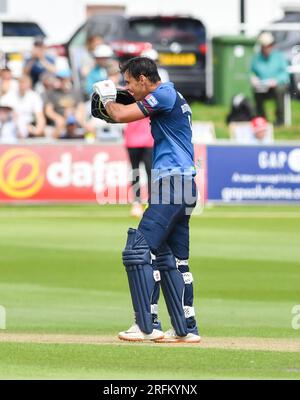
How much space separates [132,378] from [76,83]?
63.7 feet

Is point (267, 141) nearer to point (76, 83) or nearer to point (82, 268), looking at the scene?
point (76, 83)

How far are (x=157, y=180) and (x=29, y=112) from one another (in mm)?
14825

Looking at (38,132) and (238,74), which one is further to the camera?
(238,74)

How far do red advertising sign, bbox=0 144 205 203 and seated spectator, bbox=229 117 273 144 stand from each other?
1.72 metres

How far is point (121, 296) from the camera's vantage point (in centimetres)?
1319

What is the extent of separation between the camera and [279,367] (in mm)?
9008

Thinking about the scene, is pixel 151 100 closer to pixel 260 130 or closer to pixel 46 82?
pixel 260 130

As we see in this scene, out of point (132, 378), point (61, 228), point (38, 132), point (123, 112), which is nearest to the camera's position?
point (132, 378)

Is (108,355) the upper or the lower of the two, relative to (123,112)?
lower

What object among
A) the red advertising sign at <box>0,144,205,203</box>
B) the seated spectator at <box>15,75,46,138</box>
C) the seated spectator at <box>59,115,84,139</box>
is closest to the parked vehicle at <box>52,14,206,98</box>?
the seated spectator at <box>15,75,46,138</box>

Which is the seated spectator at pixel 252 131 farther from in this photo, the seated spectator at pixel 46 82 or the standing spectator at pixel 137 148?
the seated spectator at pixel 46 82

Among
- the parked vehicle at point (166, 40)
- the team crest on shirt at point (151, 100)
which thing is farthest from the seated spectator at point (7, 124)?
the team crest on shirt at point (151, 100)

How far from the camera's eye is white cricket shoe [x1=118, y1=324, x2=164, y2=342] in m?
10.1

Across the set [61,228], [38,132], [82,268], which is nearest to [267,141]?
[38,132]
